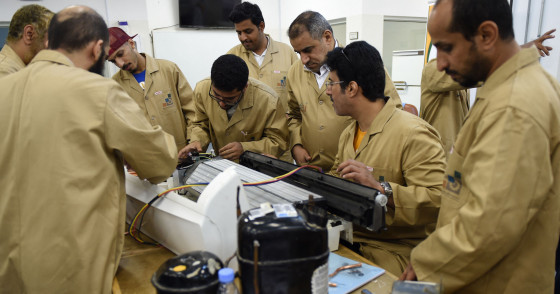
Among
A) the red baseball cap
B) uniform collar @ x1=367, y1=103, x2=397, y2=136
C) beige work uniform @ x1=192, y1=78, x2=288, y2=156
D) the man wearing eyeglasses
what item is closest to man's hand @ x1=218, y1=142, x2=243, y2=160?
the man wearing eyeglasses

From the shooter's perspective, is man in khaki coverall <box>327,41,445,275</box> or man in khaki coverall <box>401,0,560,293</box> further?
man in khaki coverall <box>327,41,445,275</box>

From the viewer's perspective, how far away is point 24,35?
6.91ft

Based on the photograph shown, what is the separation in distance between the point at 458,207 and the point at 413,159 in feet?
1.53

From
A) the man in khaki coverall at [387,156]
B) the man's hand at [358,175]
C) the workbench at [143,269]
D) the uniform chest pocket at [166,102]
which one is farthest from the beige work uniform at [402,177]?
the uniform chest pocket at [166,102]

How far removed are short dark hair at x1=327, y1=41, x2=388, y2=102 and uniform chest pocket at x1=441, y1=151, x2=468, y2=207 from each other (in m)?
0.65

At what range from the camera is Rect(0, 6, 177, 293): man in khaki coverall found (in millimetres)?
1189

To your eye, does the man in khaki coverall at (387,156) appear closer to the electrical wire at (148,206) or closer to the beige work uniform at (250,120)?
the electrical wire at (148,206)

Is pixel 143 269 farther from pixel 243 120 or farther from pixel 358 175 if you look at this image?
pixel 243 120

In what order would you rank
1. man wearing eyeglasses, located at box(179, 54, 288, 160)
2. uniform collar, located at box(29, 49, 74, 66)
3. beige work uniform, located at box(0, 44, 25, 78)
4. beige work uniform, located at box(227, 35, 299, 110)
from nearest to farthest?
uniform collar, located at box(29, 49, 74, 66) < beige work uniform, located at box(0, 44, 25, 78) < man wearing eyeglasses, located at box(179, 54, 288, 160) < beige work uniform, located at box(227, 35, 299, 110)

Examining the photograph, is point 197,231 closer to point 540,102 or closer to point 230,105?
point 540,102

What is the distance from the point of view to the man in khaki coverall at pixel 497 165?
95 cm

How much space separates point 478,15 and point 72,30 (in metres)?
1.35

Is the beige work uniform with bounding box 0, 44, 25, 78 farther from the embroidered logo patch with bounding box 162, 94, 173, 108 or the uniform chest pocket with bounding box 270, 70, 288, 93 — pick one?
the uniform chest pocket with bounding box 270, 70, 288, 93

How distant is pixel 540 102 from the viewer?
3.16 ft
